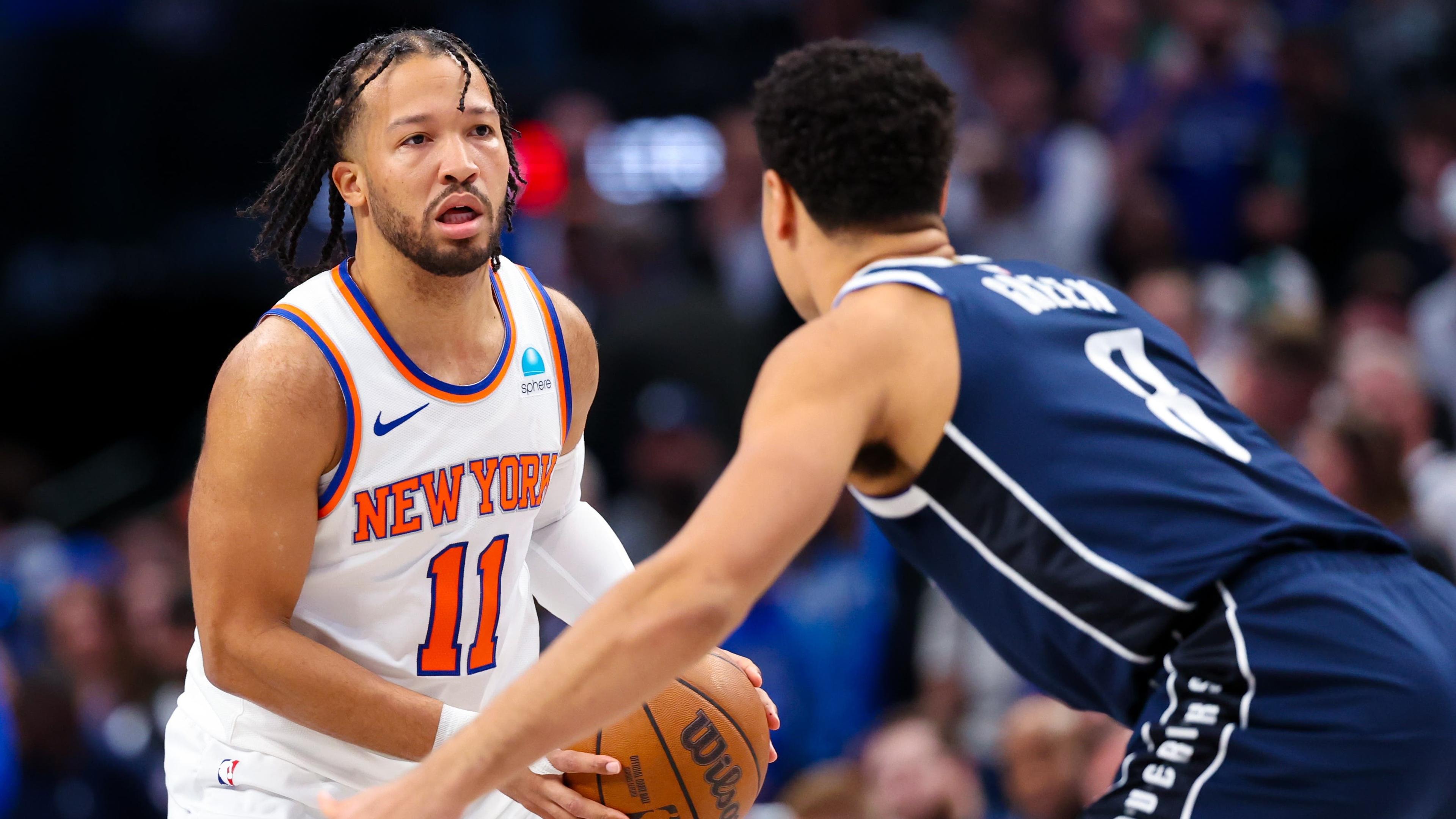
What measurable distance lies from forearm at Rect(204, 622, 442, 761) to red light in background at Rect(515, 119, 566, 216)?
648 cm

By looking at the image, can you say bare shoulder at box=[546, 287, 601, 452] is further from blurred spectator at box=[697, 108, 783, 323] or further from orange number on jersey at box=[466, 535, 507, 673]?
blurred spectator at box=[697, 108, 783, 323]

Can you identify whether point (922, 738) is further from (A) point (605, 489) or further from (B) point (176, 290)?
(B) point (176, 290)

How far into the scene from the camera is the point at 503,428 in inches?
136

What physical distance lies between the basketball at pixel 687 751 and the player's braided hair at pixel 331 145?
1.07 metres

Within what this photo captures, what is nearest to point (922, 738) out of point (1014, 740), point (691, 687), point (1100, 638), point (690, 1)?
point (1014, 740)

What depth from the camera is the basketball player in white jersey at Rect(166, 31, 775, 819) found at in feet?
10.3

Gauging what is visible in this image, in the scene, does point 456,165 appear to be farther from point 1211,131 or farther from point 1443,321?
point 1211,131

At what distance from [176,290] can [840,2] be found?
14.7ft

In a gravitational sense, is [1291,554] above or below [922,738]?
above

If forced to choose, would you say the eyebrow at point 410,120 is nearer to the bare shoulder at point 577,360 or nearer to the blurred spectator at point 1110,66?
the bare shoulder at point 577,360

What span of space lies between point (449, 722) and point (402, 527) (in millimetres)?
409

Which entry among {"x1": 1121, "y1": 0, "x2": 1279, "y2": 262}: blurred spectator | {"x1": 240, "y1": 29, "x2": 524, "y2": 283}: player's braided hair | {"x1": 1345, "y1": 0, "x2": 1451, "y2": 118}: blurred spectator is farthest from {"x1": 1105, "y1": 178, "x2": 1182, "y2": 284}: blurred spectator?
{"x1": 240, "y1": 29, "x2": 524, "y2": 283}: player's braided hair

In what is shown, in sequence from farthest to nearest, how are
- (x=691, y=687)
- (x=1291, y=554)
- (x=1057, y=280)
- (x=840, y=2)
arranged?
1. (x=840, y=2)
2. (x=691, y=687)
3. (x=1057, y=280)
4. (x=1291, y=554)

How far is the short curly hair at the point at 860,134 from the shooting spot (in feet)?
9.42
